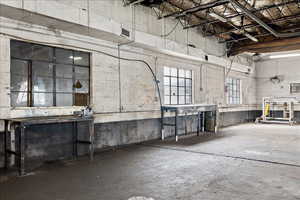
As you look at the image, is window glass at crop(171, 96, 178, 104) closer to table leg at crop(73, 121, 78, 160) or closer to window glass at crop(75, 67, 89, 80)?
window glass at crop(75, 67, 89, 80)

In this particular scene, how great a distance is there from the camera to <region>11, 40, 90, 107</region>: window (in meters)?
4.31

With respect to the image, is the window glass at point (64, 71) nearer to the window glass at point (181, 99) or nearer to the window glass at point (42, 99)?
the window glass at point (42, 99)

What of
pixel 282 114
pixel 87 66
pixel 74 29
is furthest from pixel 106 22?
pixel 282 114

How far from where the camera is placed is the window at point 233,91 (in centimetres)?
1127

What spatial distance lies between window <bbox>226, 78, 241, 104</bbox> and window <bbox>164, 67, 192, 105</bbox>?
133 inches

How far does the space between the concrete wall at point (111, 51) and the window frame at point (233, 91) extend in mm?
2741

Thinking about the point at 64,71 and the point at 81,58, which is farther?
the point at 81,58

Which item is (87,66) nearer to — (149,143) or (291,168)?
(149,143)

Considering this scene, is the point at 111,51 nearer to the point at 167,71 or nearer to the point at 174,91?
the point at 167,71

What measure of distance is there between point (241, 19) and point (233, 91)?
4.76m

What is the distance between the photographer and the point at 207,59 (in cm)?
876

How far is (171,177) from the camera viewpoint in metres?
3.66

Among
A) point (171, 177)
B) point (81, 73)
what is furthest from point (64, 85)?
point (171, 177)

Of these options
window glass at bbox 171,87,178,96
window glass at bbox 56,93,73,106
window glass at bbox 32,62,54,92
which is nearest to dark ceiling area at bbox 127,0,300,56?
window glass at bbox 171,87,178,96
